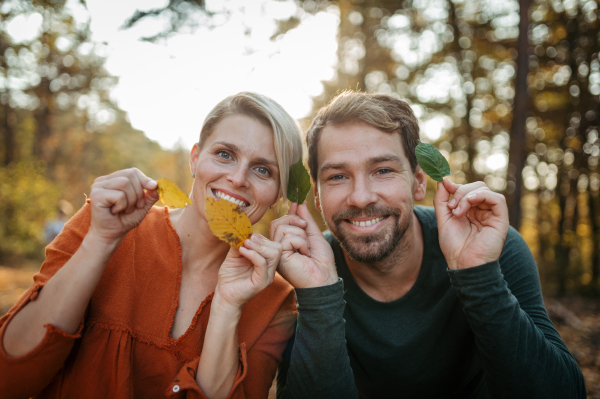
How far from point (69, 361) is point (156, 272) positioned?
668mm

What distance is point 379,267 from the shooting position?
106 inches

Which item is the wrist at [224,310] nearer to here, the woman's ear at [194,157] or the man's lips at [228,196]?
the man's lips at [228,196]

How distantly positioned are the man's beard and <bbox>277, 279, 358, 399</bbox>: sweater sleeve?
1.54 ft

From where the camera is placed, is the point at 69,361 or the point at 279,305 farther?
the point at 279,305

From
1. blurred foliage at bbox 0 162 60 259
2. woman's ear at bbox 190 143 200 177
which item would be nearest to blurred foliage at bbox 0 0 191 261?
blurred foliage at bbox 0 162 60 259

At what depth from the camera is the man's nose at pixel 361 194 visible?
242cm

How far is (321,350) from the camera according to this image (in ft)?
6.73

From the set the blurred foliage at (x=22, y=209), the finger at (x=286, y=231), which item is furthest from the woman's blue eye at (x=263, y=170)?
the blurred foliage at (x=22, y=209)

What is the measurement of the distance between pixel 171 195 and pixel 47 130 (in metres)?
25.4

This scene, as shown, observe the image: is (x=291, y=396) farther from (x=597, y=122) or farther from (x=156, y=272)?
(x=597, y=122)

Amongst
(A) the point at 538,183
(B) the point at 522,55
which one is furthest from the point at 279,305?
(A) the point at 538,183

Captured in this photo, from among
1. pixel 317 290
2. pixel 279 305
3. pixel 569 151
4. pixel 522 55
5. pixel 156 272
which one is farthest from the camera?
pixel 569 151

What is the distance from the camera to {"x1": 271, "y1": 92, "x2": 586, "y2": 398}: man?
1.93 meters

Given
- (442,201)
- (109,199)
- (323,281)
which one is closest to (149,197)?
(109,199)
